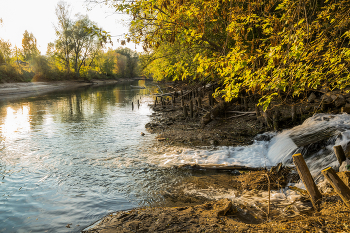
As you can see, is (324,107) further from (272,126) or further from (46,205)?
(46,205)

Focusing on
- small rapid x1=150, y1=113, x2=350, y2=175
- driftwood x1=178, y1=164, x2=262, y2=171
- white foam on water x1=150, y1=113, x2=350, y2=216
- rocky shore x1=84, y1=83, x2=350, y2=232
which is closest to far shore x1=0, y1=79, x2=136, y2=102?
small rapid x1=150, y1=113, x2=350, y2=175

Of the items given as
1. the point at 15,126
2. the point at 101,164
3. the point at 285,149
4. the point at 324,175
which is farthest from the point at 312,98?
the point at 15,126

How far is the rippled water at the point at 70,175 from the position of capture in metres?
6.02

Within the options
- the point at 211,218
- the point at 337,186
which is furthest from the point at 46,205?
the point at 337,186

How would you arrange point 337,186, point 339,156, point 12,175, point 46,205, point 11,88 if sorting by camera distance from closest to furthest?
point 337,186
point 339,156
point 46,205
point 12,175
point 11,88

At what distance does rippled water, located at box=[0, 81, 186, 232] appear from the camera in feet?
19.8

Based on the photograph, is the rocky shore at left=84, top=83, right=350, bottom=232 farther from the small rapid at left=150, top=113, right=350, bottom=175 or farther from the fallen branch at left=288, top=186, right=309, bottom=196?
the small rapid at left=150, top=113, right=350, bottom=175

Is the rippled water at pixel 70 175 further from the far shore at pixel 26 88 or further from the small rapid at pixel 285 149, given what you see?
the far shore at pixel 26 88

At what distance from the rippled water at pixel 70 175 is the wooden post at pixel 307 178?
408cm

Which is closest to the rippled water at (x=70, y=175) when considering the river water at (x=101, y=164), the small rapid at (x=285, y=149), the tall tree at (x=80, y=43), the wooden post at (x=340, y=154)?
the river water at (x=101, y=164)

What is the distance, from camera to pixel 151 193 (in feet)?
22.7

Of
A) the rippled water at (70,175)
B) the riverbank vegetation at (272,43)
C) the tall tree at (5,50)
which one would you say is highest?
the tall tree at (5,50)

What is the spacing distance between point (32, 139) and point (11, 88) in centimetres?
3790

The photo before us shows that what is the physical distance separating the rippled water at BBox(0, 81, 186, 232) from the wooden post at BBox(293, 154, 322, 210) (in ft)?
13.4
